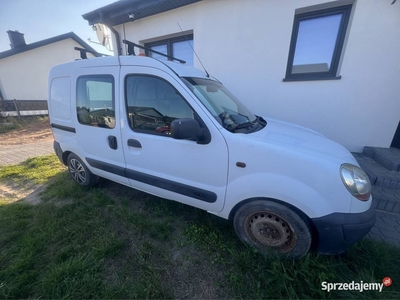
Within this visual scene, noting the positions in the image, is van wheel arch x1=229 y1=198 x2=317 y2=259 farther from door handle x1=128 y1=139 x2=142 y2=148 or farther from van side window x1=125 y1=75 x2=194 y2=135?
door handle x1=128 y1=139 x2=142 y2=148

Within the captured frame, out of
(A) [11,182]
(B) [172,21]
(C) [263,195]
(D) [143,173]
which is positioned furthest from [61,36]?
(C) [263,195]

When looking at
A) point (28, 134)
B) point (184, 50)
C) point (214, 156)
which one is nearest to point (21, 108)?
point (28, 134)

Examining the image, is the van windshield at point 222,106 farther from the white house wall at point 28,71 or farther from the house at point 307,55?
the white house wall at point 28,71

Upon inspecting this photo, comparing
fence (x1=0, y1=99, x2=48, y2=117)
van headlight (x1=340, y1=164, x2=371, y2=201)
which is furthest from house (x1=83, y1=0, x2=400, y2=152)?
fence (x1=0, y1=99, x2=48, y2=117)

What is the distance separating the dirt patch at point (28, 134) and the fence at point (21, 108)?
0.65 meters

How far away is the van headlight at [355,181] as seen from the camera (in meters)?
1.39

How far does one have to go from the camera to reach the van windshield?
1725 mm

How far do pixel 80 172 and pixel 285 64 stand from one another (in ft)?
15.5

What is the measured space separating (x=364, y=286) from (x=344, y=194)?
0.82m

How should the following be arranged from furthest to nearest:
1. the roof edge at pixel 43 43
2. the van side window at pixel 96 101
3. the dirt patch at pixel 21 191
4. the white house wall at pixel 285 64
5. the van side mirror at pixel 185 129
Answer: the roof edge at pixel 43 43, the white house wall at pixel 285 64, the dirt patch at pixel 21 191, the van side window at pixel 96 101, the van side mirror at pixel 185 129

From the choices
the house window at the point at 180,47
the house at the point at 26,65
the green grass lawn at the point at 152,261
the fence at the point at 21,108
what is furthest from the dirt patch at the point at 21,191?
the house at the point at 26,65

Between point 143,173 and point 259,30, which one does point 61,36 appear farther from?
point 143,173

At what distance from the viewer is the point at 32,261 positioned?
1.65m

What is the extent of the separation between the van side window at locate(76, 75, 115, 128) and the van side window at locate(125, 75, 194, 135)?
30 cm
